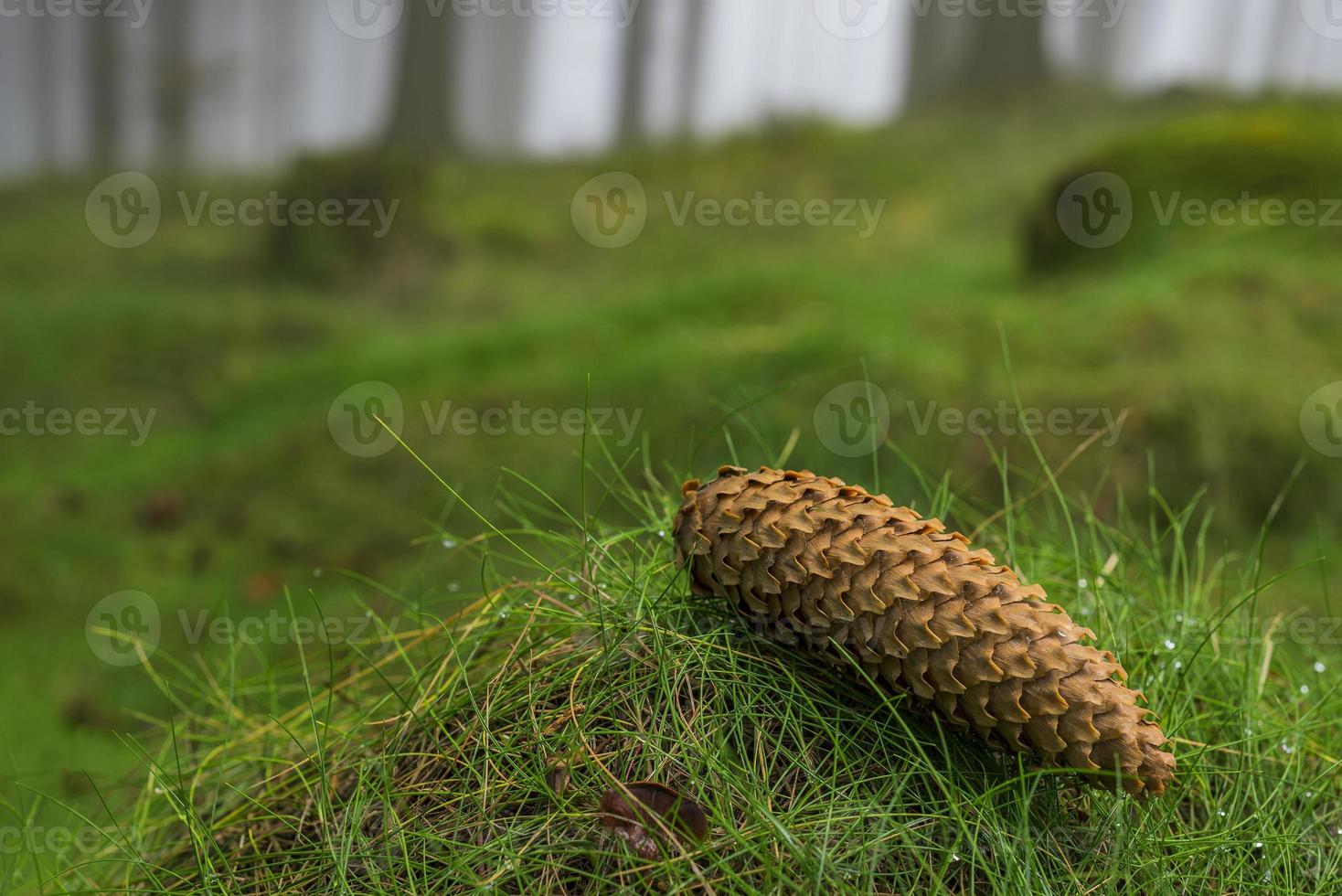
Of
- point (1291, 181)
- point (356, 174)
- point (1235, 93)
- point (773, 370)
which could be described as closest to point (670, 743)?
point (773, 370)

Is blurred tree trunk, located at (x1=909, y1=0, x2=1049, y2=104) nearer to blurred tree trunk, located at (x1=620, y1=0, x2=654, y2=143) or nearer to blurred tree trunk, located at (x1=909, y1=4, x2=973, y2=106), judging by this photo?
blurred tree trunk, located at (x1=909, y1=4, x2=973, y2=106)

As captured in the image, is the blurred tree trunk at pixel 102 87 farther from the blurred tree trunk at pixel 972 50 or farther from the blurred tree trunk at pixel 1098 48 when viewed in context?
the blurred tree trunk at pixel 1098 48

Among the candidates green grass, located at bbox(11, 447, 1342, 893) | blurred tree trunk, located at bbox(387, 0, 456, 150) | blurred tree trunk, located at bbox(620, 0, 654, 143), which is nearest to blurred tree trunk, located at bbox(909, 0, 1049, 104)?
blurred tree trunk, located at bbox(620, 0, 654, 143)

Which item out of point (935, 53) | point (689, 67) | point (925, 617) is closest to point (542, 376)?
point (925, 617)

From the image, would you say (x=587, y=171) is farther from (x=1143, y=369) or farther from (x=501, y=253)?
(x=1143, y=369)

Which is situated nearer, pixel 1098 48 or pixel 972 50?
pixel 1098 48

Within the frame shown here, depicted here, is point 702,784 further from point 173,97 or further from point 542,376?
point 173,97
